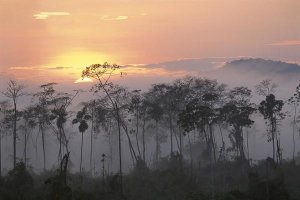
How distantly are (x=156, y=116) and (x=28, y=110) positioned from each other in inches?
775

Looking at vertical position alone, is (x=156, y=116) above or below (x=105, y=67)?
below

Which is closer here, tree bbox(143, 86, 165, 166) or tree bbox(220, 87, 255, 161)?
tree bbox(220, 87, 255, 161)

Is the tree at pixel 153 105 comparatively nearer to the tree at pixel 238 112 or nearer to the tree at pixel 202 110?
the tree at pixel 202 110

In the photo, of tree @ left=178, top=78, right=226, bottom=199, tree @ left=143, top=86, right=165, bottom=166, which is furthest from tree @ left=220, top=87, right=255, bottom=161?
tree @ left=143, top=86, right=165, bottom=166

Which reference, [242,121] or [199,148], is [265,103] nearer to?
[242,121]

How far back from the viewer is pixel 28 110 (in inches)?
2554

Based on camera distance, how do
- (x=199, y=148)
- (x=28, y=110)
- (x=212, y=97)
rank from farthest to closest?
1. (x=199, y=148)
2. (x=28, y=110)
3. (x=212, y=97)

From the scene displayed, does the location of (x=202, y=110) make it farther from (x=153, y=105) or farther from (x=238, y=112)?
(x=153, y=105)

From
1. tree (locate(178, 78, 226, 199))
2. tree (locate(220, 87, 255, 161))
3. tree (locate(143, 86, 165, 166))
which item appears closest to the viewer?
tree (locate(178, 78, 226, 199))

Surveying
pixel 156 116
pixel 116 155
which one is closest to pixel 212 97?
pixel 156 116

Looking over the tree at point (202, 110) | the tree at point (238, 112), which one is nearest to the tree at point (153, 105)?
the tree at point (202, 110)

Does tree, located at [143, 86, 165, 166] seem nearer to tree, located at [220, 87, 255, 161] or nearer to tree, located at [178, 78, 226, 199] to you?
tree, located at [178, 78, 226, 199]

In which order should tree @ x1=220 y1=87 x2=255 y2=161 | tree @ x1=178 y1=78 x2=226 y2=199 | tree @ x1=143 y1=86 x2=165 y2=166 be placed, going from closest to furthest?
tree @ x1=178 y1=78 x2=226 y2=199 < tree @ x1=220 y1=87 x2=255 y2=161 < tree @ x1=143 y1=86 x2=165 y2=166

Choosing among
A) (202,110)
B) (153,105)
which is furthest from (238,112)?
(153,105)
